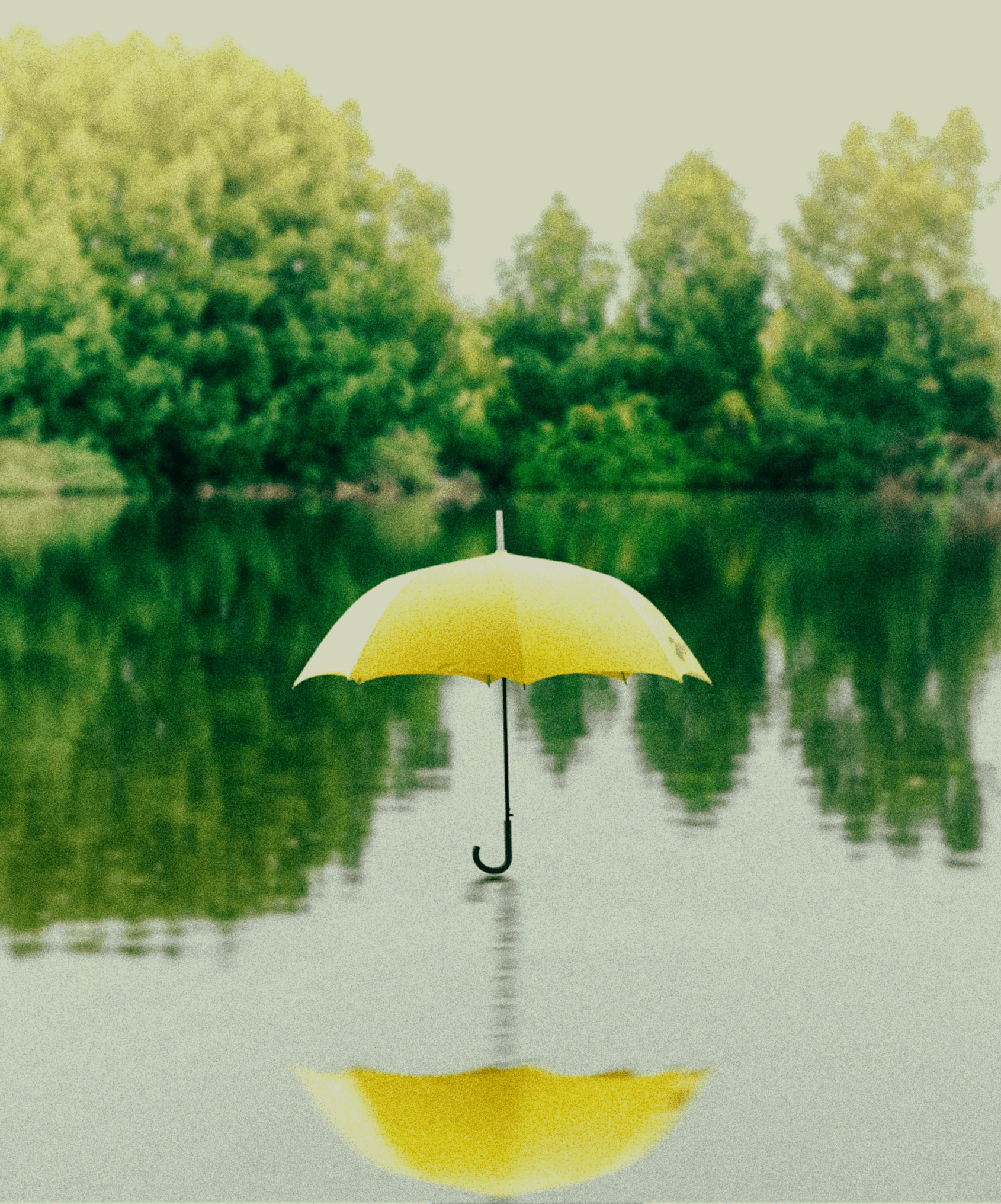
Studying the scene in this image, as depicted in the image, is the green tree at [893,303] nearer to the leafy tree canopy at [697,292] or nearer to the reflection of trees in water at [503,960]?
the leafy tree canopy at [697,292]

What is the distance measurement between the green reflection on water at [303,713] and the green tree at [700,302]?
53.2 m

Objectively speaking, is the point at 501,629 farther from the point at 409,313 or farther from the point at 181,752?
the point at 409,313

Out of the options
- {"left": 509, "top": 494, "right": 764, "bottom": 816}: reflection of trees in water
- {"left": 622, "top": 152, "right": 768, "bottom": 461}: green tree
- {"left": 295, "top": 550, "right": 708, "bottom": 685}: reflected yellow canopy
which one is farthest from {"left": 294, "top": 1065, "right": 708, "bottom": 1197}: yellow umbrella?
{"left": 622, "top": 152, "right": 768, "bottom": 461}: green tree

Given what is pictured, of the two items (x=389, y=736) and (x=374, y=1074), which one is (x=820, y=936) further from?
(x=389, y=736)

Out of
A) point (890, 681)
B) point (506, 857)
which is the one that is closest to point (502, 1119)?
point (506, 857)

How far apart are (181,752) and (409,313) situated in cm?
6637

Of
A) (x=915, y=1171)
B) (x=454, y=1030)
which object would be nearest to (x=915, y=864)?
(x=454, y=1030)

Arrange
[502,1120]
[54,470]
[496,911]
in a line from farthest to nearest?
[54,470], [496,911], [502,1120]

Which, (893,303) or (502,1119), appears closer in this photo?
(502,1119)

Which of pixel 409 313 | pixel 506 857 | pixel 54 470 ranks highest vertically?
pixel 409 313

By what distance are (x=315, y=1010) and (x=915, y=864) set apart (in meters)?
3.50

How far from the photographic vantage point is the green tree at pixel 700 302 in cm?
8644

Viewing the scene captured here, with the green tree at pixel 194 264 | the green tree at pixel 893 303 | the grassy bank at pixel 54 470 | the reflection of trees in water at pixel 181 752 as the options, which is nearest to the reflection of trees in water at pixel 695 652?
the reflection of trees in water at pixel 181 752

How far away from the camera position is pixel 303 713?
14.8m
